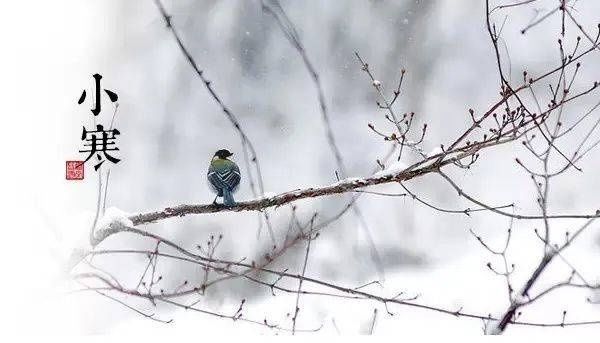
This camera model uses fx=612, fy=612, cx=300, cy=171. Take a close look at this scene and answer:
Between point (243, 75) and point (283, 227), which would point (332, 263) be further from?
point (243, 75)

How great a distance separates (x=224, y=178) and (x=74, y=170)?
32cm

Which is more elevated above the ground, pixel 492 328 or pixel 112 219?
pixel 112 219

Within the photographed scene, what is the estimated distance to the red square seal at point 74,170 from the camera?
1.31m

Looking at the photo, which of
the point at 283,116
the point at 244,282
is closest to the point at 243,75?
the point at 283,116

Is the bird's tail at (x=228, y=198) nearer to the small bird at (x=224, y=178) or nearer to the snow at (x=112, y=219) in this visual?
the small bird at (x=224, y=178)

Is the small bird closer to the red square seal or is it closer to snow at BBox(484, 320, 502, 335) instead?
the red square seal

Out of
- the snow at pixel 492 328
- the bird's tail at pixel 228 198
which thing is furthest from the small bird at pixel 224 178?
the snow at pixel 492 328

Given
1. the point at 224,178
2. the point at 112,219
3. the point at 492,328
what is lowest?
the point at 492,328

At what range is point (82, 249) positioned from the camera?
4.27ft

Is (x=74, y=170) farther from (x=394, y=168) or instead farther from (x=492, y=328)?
(x=492, y=328)

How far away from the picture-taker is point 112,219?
1317 millimetres

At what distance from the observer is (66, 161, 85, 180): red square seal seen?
4.30 ft

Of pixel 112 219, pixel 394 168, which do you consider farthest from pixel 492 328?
pixel 112 219

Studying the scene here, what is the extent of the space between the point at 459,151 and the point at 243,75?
20.1 inches
